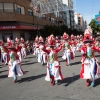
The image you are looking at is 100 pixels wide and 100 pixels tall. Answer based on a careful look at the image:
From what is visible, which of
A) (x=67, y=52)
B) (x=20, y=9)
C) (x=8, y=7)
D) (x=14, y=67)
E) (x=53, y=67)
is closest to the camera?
(x=53, y=67)

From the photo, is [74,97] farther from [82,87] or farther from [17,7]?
[17,7]

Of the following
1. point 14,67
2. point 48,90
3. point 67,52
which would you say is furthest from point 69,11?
point 48,90

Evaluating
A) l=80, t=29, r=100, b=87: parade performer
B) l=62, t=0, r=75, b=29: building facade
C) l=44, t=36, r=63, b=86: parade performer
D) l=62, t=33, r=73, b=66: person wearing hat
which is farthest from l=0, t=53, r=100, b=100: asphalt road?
l=62, t=0, r=75, b=29: building facade

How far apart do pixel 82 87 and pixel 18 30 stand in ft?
80.3

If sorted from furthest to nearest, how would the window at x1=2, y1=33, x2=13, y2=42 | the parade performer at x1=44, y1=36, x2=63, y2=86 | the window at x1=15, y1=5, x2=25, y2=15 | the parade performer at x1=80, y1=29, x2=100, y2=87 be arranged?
1. the window at x1=15, y1=5, x2=25, y2=15
2. the window at x1=2, y1=33, x2=13, y2=42
3. the parade performer at x1=44, y1=36, x2=63, y2=86
4. the parade performer at x1=80, y1=29, x2=100, y2=87

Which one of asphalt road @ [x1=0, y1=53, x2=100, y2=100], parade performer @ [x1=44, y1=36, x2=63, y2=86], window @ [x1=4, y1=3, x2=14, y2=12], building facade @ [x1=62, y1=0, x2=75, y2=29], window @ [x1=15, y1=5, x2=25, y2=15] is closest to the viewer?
asphalt road @ [x1=0, y1=53, x2=100, y2=100]

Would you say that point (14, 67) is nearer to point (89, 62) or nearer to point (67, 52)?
point (89, 62)

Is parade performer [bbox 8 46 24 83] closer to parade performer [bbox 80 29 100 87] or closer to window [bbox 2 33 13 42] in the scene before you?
parade performer [bbox 80 29 100 87]

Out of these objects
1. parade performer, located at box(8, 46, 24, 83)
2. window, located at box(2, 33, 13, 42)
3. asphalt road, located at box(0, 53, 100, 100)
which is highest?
window, located at box(2, 33, 13, 42)

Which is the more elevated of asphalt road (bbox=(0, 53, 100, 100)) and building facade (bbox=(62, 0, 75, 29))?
building facade (bbox=(62, 0, 75, 29))

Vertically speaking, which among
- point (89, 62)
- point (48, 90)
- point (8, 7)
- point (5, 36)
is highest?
point (8, 7)

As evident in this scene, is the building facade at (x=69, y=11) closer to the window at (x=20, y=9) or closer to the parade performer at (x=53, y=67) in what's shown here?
the window at (x=20, y=9)

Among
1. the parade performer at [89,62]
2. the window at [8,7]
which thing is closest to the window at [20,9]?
the window at [8,7]

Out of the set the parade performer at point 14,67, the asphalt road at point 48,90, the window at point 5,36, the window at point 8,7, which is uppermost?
the window at point 8,7
